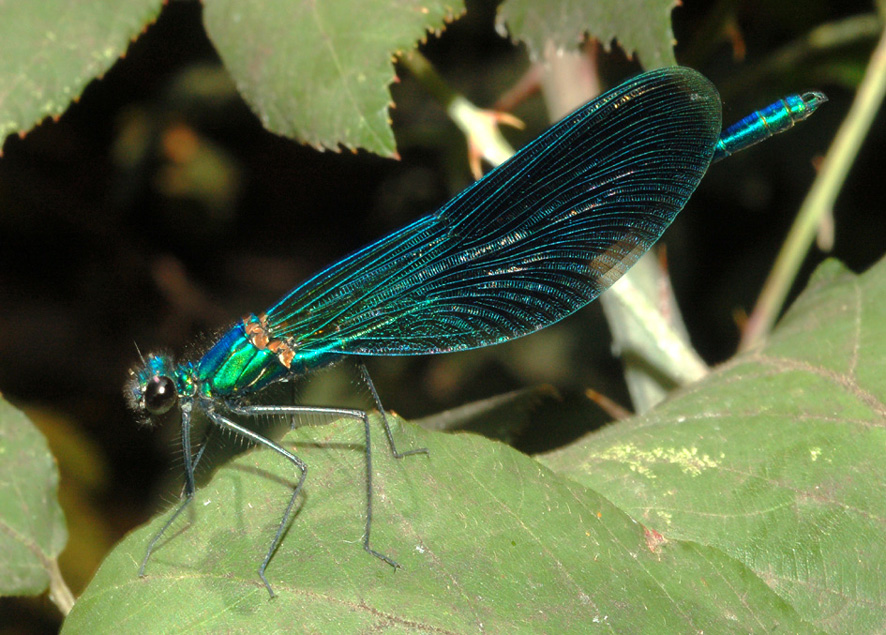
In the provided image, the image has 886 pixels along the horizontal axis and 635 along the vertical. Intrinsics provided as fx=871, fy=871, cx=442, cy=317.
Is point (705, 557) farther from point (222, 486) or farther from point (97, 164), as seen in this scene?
point (97, 164)

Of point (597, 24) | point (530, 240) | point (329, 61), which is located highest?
point (329, 61)

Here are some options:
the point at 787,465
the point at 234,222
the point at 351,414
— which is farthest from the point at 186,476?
the point at 234,222

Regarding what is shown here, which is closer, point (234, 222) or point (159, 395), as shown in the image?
point (159, 395)

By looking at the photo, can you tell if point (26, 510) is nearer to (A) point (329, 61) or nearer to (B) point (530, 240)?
(A) point (329, 61)

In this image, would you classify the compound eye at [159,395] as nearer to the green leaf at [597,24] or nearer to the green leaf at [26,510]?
the green leaf at [26,510]

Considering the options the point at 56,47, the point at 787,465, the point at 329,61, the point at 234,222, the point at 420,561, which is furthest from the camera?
the point at 234,222

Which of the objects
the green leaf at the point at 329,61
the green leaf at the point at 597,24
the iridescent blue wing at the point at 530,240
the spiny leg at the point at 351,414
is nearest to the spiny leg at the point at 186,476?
the spiny leg at the point at 351,414
